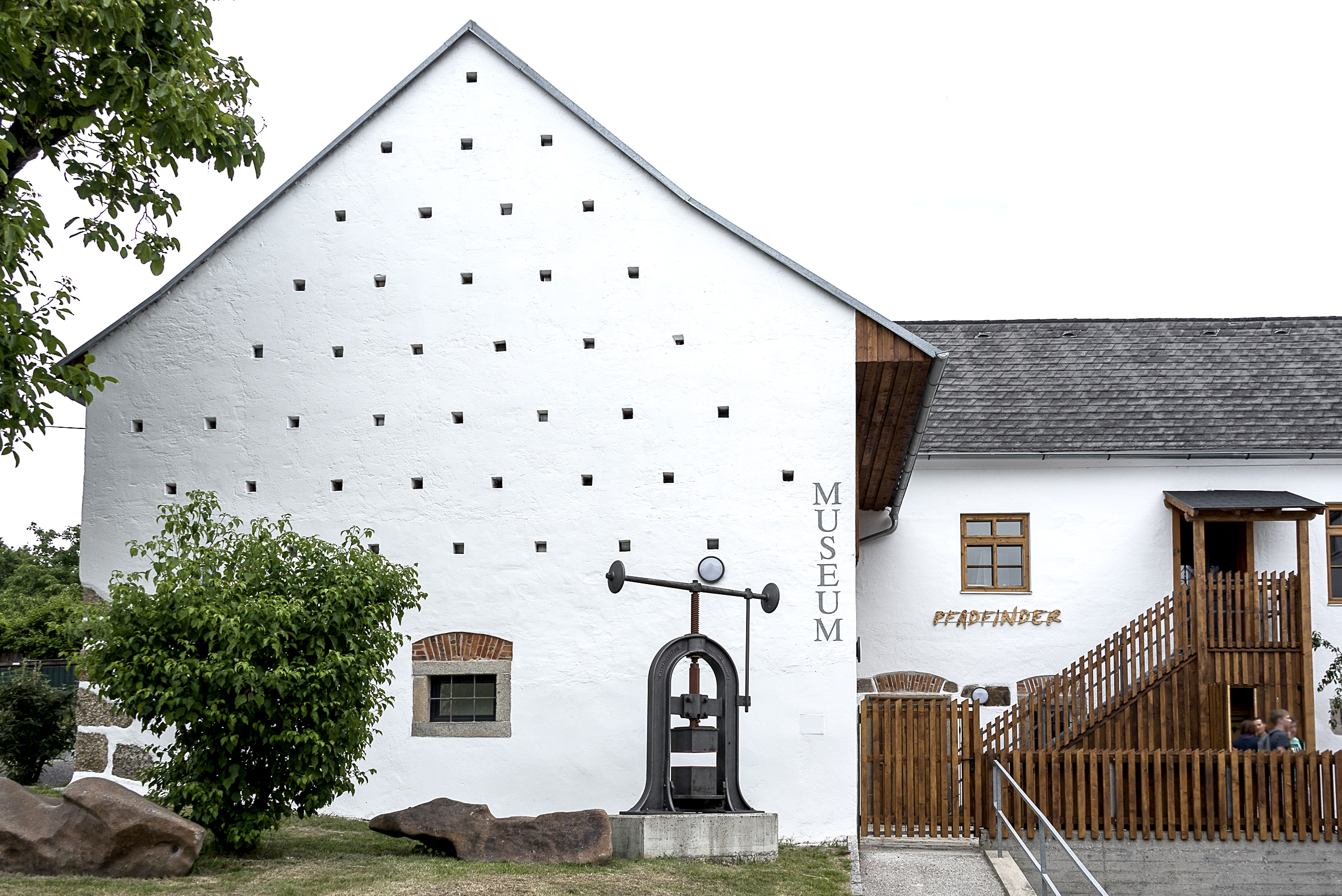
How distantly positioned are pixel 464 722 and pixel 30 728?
843cm

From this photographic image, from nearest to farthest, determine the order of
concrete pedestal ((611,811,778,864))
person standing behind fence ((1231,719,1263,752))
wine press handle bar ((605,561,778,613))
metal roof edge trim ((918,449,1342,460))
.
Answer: concrete pedestal ((611,811,778,864)), wine press handle bar ((605,561,778,613)), person standing behind fence ((1231,719,1263,752)), metal roof edge trim ((918,449,1342,460))

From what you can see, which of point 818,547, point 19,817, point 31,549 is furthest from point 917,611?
point 31,549

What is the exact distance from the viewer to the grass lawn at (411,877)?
938 cm

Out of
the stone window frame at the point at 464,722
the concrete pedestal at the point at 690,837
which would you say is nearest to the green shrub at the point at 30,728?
the stone window frame at the point at 464,722

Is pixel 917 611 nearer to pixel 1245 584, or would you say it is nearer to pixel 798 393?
pixel 1245 584

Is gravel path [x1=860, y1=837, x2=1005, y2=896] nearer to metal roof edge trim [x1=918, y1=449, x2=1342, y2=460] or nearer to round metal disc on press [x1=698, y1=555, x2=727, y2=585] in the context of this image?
round metal disc on press [x1=698, y1=555, x2=727, y2=585]

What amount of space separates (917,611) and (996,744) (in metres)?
3.38

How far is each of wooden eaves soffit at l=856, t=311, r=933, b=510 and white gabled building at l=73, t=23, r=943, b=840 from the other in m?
0.04

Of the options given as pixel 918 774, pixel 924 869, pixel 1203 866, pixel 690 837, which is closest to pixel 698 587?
pixel 690 837

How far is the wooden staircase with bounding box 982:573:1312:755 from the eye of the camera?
17984 mm

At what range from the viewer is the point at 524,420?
14.8 meters

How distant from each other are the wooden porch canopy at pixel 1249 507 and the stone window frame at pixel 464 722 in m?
11.1

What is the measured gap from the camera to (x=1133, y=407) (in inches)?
898

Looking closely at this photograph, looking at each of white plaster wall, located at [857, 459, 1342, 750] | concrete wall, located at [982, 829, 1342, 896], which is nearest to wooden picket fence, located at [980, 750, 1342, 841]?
concrete wall, located at [982, 829, 1342, 896]
